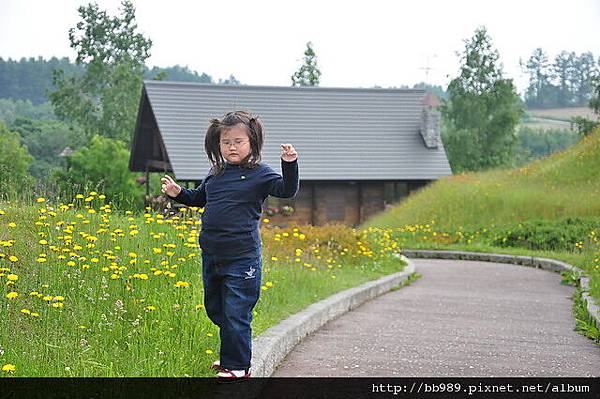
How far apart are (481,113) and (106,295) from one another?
169ft

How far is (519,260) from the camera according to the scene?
20.1m

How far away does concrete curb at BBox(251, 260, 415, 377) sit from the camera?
6587mm

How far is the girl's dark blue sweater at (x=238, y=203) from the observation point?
5.70 metres

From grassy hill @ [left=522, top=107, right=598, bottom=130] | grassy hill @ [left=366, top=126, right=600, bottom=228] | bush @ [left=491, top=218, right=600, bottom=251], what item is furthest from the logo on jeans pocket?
grassy hill @ [left=522, top=107, right=598, bottom=130]

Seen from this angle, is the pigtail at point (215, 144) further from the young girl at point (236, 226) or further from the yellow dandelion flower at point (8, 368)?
the yellow dandelion flower at point (8, 368)

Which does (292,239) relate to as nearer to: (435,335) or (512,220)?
(435,335)

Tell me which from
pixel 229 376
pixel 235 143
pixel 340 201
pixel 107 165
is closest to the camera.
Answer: pixel 229 376

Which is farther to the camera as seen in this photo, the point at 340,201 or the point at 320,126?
the point at 320,126

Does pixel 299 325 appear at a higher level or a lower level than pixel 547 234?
higher

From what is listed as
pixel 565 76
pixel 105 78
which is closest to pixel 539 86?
pixel 565 76

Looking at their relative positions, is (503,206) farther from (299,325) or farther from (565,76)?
(565,76)

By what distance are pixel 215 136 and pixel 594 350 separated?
13.2ft

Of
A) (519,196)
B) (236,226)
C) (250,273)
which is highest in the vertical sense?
(236,226)

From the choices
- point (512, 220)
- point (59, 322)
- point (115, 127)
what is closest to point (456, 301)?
point (59, 322)
